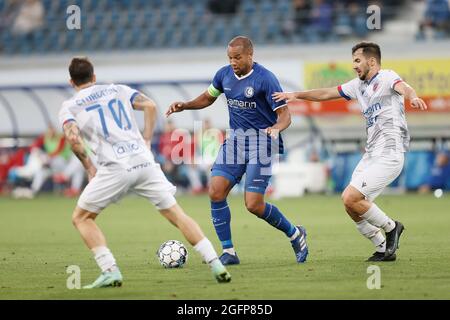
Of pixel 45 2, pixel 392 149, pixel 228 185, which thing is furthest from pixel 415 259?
pixel 45 2

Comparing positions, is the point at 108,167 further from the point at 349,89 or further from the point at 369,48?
the point at 369,48

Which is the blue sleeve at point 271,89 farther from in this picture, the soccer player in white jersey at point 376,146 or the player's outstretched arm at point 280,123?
the soccer player in white jersey at point 376,146

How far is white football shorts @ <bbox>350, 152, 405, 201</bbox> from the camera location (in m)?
10.5

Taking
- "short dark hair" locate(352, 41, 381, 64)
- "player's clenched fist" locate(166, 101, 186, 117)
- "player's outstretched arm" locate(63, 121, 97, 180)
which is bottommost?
"player's outstretched arm" locate(63, 121, 97, 180)

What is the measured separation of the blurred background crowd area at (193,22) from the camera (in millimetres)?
28406

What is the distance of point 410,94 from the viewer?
9.85m

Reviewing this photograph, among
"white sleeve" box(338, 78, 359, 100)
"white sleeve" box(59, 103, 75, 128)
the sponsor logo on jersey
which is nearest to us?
"white sleeve" box(59, 103, 75, 128)

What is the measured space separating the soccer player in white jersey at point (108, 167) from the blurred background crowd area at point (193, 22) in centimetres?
1975

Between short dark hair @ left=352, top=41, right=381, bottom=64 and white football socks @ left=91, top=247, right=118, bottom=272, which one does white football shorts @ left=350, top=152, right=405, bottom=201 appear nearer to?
short dark hair @ left=352, top=41, right=381, bottom=64

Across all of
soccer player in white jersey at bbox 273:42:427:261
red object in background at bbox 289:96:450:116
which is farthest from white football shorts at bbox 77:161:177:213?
red object in background at bbox 289:96:450:116

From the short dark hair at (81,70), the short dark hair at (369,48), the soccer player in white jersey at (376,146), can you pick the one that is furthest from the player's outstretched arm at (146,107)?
the short dark hair at (369,48)

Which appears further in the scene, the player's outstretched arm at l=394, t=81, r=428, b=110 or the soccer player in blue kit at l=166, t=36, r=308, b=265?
the soccer player in blue kit at l=166, t=36, r=308, b=265

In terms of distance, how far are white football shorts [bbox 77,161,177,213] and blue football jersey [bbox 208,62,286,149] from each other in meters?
2.20

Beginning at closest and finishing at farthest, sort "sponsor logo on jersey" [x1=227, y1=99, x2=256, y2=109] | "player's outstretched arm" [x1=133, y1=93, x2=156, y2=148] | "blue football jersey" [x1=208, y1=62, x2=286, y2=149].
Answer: "player's outstretched arm" [x1=133, y1=93, x2=156, y2=148]
"blue football jersey" [x1=208, y1=62, x2=286, y2=149]
"sponsor logo on jersey" [x1=227, y1=99, x2=256, y2=109]
